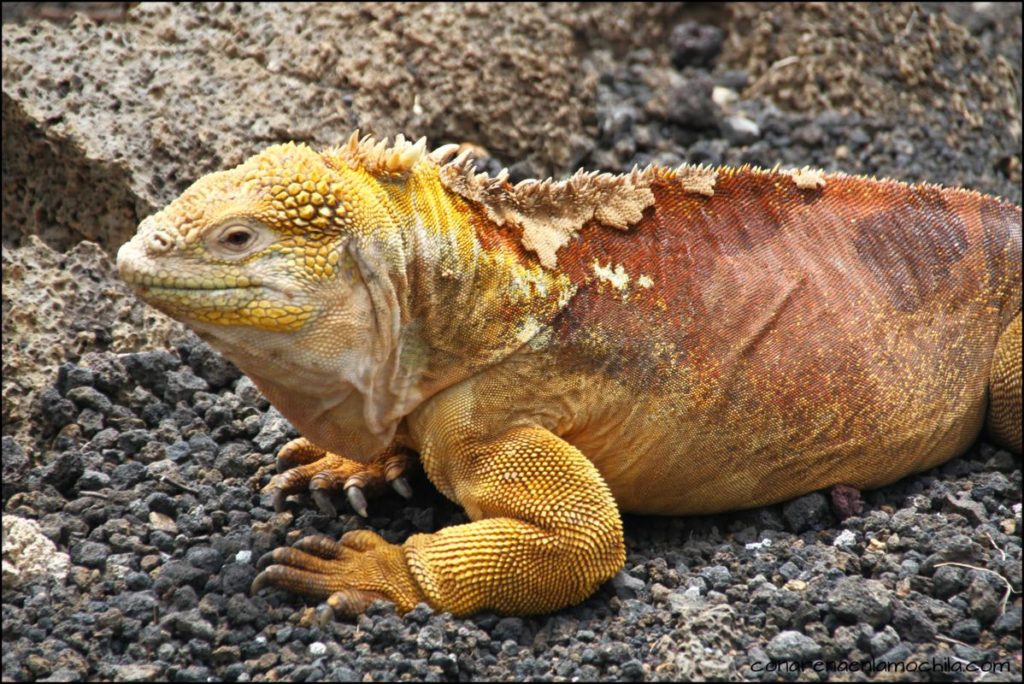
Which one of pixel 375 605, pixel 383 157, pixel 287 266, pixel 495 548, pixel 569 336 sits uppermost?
pixel 383 157

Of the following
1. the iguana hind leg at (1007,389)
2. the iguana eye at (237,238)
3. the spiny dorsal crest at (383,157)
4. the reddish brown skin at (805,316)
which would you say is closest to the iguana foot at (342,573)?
the reddish brown skin at (805,316)

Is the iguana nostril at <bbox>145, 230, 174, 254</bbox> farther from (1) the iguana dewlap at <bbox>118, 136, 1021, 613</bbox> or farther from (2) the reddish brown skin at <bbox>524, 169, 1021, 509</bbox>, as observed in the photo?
(2) the reddish brown skin at <bbox>524, 169, 1021, 509</bbox>

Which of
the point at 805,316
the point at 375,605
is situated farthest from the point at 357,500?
the point at 805,316

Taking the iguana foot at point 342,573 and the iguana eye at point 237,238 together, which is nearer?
the iguana eye at point 237,238

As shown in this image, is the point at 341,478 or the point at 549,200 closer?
the point at 549,200

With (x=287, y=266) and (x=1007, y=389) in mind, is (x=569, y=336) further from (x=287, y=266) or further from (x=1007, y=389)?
(x=1007, y=389)

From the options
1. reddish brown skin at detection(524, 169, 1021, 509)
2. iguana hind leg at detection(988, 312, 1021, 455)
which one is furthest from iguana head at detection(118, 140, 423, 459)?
iguana hind leg at detection(988, 312, 1021, 455)

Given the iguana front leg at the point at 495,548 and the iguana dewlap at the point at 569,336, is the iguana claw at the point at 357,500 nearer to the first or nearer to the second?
the iguana dewlap at the point at 569,336
